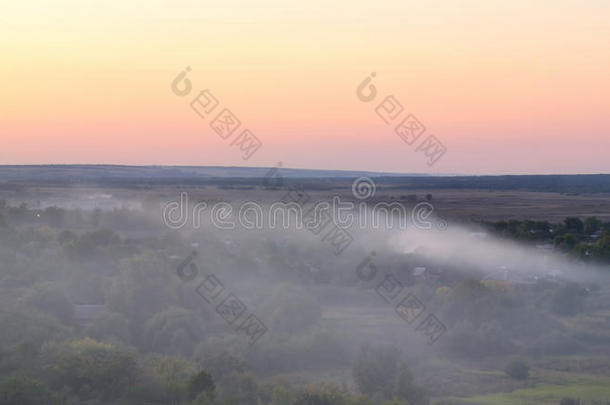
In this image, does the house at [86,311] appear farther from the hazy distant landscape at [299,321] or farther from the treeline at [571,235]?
the treeline at [571,235]

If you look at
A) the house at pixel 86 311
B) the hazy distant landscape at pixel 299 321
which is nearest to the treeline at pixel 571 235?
the hazy distant landscape at pixel 299 321

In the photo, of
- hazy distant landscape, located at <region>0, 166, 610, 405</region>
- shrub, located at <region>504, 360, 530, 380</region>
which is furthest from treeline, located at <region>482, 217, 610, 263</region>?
shrub, located at <region>504, 360, 530, 380</region>

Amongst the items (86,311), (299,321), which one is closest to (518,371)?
(299,321)

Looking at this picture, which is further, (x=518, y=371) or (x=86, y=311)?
(x=86, y=311)

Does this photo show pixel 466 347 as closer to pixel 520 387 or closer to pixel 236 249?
pixel 520 387

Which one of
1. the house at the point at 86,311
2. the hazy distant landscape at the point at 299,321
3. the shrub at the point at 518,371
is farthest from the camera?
the house at the point at 86,311

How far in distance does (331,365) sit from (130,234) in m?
33.5

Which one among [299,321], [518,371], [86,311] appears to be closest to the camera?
[518,371]

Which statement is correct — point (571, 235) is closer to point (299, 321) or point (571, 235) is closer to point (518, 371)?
point (299, 321)

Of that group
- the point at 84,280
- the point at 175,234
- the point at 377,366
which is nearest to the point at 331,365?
the point at 377,366

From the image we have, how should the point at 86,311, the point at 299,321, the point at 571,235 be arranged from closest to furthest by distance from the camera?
the point at 299,321 → the point at 86,311 → the point at 571,235

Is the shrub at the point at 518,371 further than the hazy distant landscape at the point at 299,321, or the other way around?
the shrub at the point at 518,371

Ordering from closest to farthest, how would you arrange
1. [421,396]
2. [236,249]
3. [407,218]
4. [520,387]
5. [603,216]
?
[421,396], [520,387], [236,249], [407,218], [603,216]

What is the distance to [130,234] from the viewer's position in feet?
172
